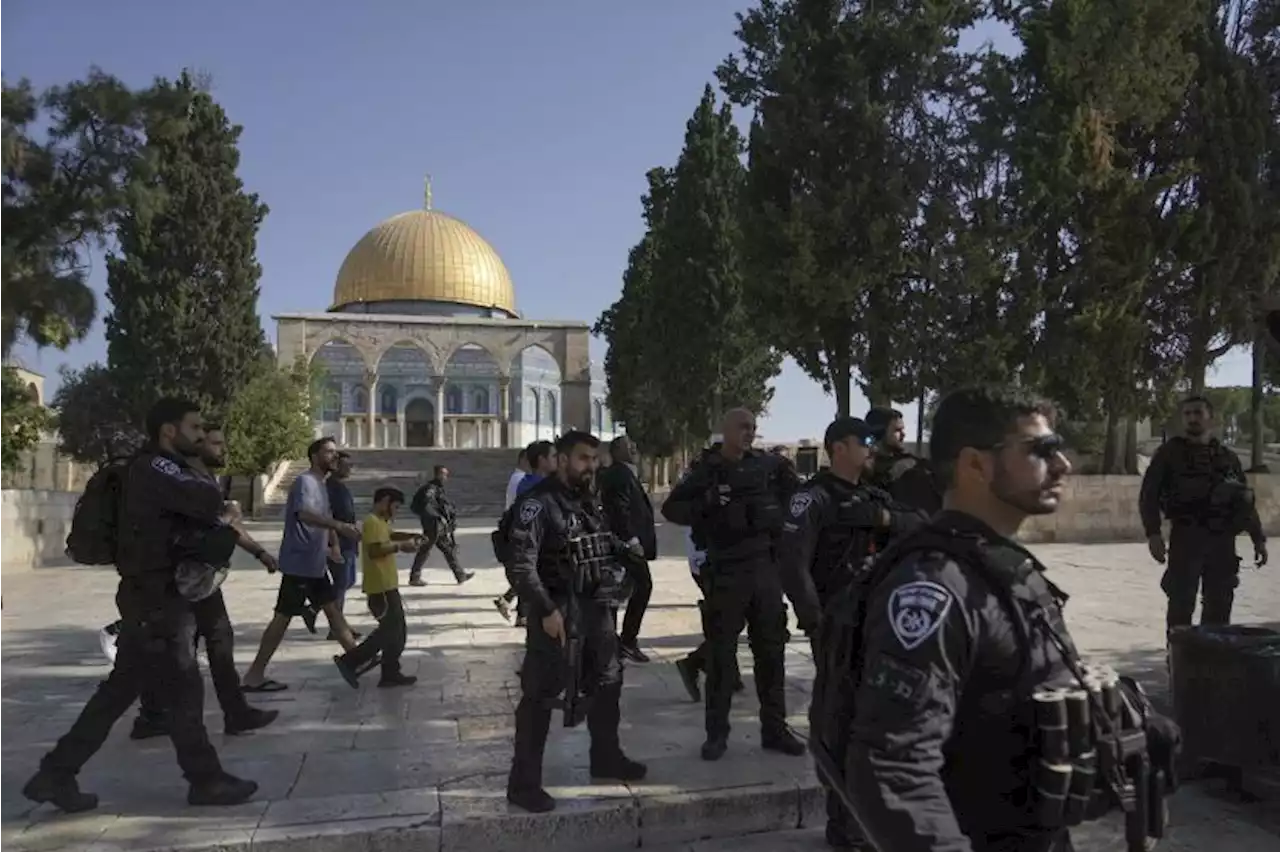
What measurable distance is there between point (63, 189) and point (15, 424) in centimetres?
662

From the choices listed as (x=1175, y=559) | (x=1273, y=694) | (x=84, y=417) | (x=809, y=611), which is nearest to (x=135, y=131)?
(x=809, y=611)

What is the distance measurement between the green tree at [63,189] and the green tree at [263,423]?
14053mm

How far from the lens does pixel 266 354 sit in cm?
2850

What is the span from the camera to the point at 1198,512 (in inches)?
231

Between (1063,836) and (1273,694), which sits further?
(1273,694)

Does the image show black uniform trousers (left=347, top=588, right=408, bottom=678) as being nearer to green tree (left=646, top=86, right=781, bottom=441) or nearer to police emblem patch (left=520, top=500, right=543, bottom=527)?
police emblem patch (left=520, top=500, right=543, bottom=527)

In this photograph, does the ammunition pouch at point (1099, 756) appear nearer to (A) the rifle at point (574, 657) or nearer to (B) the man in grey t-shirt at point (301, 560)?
(A) the rifle at point (574, 657)

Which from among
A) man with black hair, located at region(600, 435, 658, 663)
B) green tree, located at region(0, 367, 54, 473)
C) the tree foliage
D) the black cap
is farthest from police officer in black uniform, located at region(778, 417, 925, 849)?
the tree foliage

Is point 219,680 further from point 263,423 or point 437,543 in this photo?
point 263,423

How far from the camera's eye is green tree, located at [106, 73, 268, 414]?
2497cm

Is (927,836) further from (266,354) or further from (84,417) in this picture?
(84,417)

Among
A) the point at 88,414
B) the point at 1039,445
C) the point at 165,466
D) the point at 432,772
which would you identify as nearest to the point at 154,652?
the point at 165,466

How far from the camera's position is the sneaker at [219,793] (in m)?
4.12

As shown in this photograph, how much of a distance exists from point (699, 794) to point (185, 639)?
2287 millimetres
